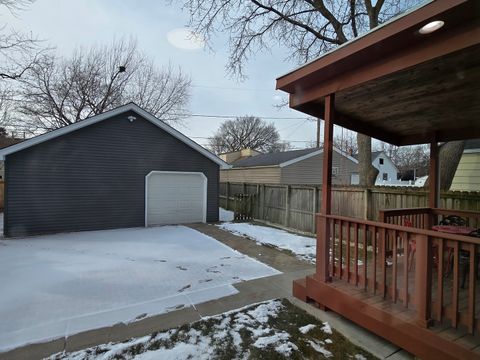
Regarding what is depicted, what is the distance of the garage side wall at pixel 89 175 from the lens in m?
7.86

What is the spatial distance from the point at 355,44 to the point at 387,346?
2.93m

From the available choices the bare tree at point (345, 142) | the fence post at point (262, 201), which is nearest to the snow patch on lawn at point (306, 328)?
the fence post at point (262, 201)

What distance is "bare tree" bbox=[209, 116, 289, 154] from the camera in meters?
37.9

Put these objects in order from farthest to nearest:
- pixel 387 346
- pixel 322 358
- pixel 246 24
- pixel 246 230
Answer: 1. pixel 246 24
2. pixel 246 230
3. pixel 387 346
4. pixel 322 358

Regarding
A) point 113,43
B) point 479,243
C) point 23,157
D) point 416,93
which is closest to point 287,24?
point 416,93

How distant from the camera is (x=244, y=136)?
37.9 meters

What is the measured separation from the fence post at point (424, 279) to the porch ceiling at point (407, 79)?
1.52 meters

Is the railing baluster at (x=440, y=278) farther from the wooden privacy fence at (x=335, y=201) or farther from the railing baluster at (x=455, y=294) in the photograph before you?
the wooden privacy fence at (x=335, y=201)

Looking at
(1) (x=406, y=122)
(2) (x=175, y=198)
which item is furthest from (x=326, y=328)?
(2) (x=175, y=198)

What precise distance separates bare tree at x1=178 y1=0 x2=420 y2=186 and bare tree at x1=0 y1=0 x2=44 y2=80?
540cm

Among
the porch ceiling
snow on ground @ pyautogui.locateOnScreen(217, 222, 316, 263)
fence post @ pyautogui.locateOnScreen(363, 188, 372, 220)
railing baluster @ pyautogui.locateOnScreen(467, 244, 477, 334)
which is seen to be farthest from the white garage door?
railing baluster @ pyautogui.locateOnScreen(467, 244, 477, 334)

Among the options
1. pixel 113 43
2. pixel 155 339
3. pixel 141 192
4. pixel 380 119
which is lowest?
pixel 155 339

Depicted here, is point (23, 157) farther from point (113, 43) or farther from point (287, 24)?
point (113, 43)

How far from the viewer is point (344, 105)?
3799 millimetres
